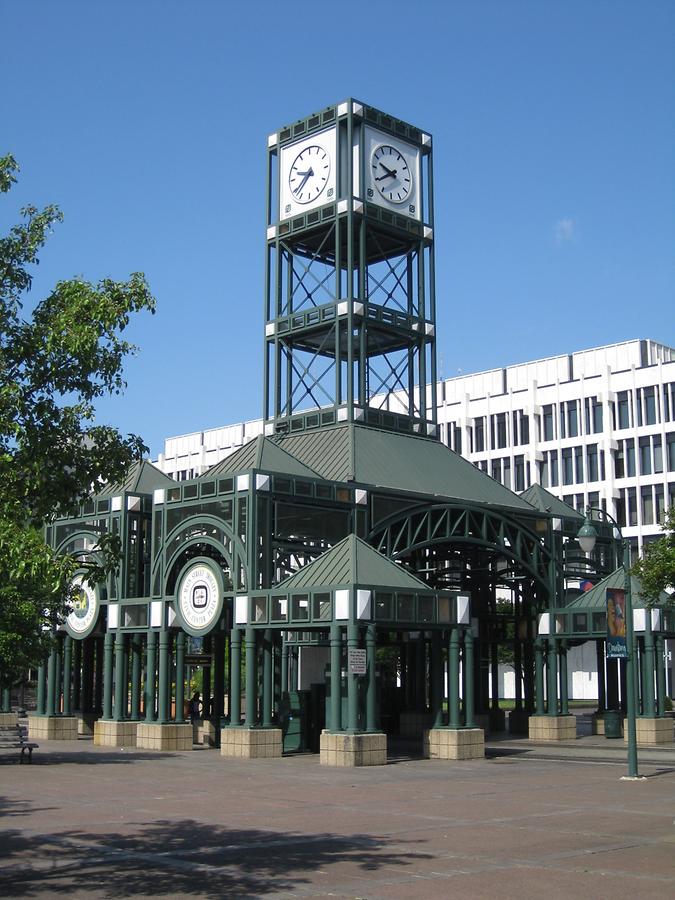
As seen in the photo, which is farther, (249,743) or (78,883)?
(249,743)

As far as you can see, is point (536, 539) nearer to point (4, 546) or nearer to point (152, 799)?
point (152, 799)

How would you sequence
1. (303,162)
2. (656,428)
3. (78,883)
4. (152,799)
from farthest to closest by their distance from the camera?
(656,428) → (303,162) → (152,799) → (78,883)

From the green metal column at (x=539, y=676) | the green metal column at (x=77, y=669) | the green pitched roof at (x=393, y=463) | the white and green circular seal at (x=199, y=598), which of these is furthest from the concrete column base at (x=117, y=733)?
the green metal column at (x=539, y=676)

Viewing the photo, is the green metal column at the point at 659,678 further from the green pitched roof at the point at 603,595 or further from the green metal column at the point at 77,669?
the green metal column at the point at 77,669

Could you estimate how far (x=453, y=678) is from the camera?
33.4 metres

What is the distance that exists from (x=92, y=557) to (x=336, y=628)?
1339cm

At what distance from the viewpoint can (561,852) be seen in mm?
15383

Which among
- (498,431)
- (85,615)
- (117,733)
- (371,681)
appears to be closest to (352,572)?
(371,681)

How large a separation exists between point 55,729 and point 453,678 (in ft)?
56.1

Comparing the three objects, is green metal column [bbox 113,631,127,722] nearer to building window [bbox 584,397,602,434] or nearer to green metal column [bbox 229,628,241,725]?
green metal column [bbox 229,628,241,725]

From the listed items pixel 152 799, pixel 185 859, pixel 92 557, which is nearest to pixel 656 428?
pixel 92 557

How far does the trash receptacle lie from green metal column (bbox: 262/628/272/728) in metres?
15.2

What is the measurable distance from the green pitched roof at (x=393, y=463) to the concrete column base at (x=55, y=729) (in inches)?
509

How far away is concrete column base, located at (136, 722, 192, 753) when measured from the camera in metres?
37.6
